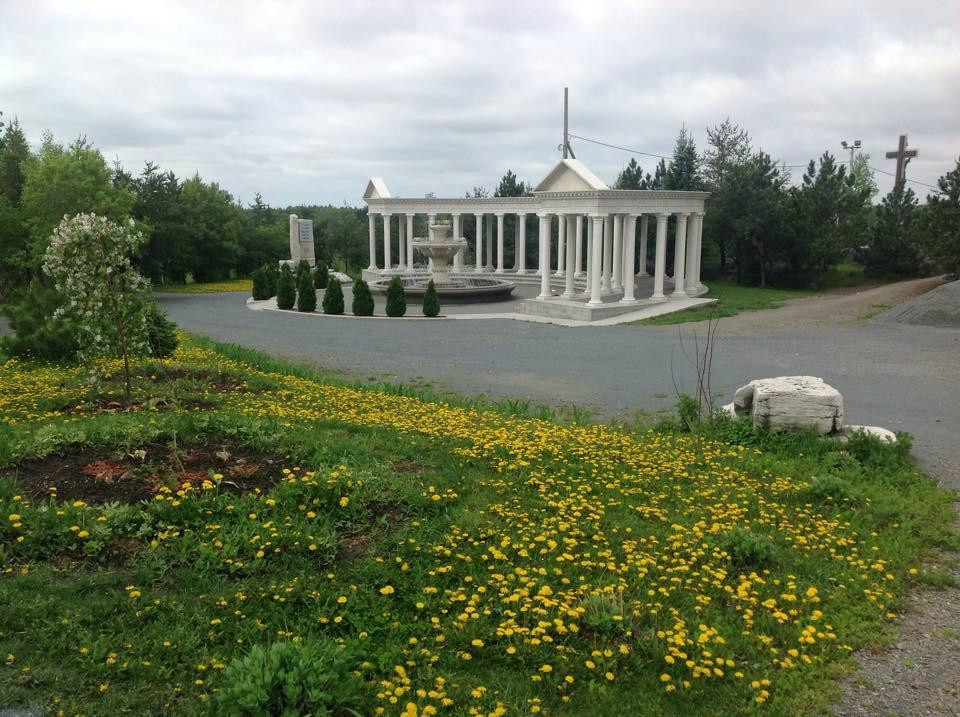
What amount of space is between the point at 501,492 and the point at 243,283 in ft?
140

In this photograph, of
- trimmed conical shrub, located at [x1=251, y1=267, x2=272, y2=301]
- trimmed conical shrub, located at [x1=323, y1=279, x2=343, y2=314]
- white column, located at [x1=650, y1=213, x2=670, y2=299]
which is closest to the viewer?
trimmed conical shrub, located at [x1=323, y1=279, x2=343, y2=314]

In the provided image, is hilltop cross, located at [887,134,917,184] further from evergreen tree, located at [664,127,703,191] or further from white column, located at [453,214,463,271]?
white column, located at [453,214,463,271]

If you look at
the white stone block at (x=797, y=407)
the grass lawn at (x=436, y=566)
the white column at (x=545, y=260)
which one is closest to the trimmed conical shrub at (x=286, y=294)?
the white column at (x=545, y=260)

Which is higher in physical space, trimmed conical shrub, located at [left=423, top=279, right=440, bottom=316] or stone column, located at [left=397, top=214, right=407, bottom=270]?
stone column, located at [left=397, top=214, right=407, bottom=270]

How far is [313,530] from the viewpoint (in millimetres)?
6082

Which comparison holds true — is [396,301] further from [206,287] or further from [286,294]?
[206,287]

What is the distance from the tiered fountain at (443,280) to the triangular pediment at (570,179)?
5.00 meters

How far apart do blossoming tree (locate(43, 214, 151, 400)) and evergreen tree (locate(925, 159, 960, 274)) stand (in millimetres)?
29945

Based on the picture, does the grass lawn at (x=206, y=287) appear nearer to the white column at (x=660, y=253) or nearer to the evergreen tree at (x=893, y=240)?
the white column at (x=660, y=253)

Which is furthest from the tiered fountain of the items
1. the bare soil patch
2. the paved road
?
the bare soil patch

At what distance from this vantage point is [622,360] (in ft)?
58.4

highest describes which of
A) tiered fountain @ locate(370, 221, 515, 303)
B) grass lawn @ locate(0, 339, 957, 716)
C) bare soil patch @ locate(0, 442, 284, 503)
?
tiered fountain @ locate(370, 221, 515, 303)

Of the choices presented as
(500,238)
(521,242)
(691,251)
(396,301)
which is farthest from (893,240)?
(396,301)

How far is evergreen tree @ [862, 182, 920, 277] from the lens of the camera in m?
36.9
